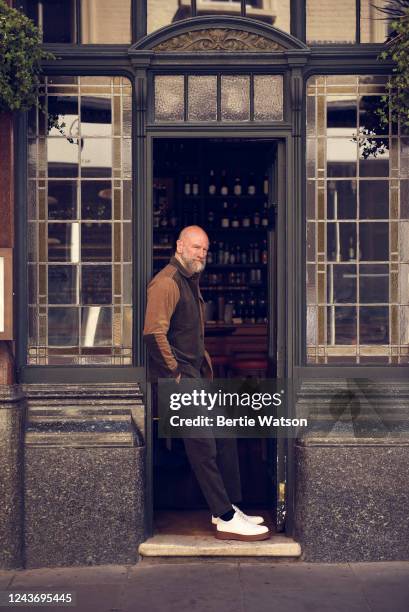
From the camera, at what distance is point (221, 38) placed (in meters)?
7.62

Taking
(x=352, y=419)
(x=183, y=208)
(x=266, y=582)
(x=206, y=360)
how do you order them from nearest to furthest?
1. (x=266, y=582)
2. (x=352, y=419)
3. (x=206, y=360)
4. (x=183, y=208)

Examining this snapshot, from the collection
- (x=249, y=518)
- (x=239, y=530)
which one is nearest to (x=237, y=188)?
(x=249, y=518)

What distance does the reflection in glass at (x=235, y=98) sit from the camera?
761cm

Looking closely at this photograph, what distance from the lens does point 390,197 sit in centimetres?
764

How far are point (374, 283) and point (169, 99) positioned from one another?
2090mm

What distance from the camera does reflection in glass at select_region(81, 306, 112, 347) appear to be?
7.64 meters

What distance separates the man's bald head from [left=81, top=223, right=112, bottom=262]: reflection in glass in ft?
1.82

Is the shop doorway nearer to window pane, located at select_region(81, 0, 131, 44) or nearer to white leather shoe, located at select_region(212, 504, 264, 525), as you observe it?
white leather shoe, located at select_region(212, 504, 264, 525)

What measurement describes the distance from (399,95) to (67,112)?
97.6 inches

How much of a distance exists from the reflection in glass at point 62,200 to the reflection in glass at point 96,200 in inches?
2.7

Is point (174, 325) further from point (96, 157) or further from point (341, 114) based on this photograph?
point (341, 114)

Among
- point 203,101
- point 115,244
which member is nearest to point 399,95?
point 203,101

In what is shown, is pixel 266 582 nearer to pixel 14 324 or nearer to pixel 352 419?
pixel 352 419

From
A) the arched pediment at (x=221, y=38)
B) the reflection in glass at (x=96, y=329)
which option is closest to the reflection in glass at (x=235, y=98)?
the arched pediment at (x=221, y=38)
